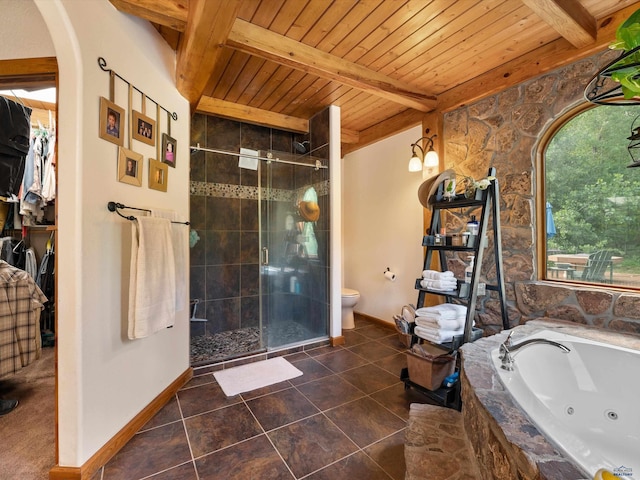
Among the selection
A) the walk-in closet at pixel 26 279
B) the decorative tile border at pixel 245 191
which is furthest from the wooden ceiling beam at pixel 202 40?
the decorative tile border at pixel 245 191

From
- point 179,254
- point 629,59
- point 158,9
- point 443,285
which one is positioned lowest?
point 443,285

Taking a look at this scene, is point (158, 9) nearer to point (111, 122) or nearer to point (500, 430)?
point (111, 122)

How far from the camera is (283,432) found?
1610mm

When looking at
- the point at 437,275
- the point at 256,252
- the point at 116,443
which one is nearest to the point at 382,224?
the point at 437,275

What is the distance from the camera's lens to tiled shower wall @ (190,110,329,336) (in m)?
2.89

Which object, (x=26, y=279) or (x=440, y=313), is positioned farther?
(x=440, y=313)

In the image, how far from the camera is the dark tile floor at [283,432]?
135 cm

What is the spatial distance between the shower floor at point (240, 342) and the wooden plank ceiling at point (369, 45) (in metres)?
2.17

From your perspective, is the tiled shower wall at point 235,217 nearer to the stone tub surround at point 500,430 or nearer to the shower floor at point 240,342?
the shower floor at point 240,342

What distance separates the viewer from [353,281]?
3.98 metres

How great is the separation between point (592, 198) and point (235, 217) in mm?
3213

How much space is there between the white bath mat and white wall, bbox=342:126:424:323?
1.52m

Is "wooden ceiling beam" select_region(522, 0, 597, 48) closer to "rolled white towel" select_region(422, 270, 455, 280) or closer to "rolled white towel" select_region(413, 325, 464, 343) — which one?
"rolled white towel" select_region(422, 270, 455, 280)

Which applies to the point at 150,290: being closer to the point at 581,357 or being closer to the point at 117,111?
the point at 117,111
